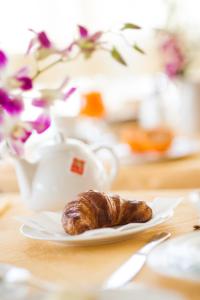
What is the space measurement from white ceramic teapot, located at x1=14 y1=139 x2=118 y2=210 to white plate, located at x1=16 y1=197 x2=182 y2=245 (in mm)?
161

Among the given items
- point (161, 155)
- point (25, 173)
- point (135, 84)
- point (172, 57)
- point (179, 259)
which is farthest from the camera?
point (135, 84)

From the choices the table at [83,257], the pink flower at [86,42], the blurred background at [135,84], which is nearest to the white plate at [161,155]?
the blurred background at [135,84]

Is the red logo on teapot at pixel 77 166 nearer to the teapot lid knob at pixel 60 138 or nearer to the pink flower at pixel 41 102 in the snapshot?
the teapot lid knob at pixel 60 138

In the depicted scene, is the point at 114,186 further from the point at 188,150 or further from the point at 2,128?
the point at 2,128

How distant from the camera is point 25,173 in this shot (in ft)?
4.09

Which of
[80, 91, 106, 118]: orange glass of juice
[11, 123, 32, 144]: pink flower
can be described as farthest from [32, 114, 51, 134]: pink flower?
[80, 91, 106, 118]: orange glass of juice

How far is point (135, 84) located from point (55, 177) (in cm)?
337

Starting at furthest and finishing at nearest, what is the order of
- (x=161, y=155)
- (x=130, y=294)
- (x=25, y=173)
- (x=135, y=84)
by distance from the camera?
Answer: 1. (x=135, y=84)
2. (x=161, y=155)
3. (x=25, y=173)
4. (x=130, y=294)

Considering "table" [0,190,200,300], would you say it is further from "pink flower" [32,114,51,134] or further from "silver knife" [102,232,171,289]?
"pink flower" [32,114,51,134]

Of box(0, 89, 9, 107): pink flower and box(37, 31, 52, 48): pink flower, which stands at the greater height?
box(37, 31, 52, 48): pink flower

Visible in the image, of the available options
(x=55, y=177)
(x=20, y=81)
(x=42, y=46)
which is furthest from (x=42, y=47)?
(x=55, y=177)

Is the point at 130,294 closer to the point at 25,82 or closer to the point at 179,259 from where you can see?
the point at 179,259

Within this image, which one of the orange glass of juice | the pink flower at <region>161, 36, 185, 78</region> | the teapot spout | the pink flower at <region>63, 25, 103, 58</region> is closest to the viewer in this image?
the pink flower at <region>63, 25, 103, 58</region>

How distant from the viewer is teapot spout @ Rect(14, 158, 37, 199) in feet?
4.06
